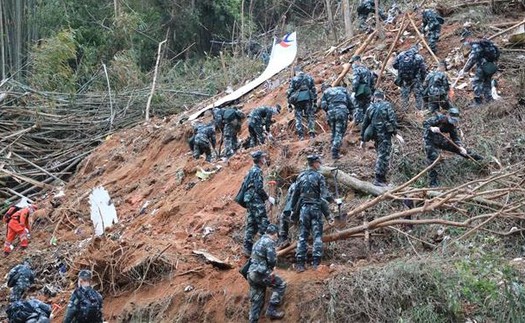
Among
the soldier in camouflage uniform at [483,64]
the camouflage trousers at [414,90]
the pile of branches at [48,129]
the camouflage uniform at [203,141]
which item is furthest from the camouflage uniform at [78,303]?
the pile of branches at [48,129]

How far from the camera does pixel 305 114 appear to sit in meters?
12.9

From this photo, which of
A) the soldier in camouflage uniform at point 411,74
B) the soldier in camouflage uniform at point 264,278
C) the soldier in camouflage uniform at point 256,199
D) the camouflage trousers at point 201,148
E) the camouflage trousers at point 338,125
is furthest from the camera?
the camouflage trousers at point 201,148

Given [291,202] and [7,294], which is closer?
[291,202]

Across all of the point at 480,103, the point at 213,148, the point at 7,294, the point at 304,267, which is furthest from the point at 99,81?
the point at 304,267

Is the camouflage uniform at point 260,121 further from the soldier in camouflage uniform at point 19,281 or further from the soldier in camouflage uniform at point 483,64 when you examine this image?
the soldier in camouflage uniform at point 19,281

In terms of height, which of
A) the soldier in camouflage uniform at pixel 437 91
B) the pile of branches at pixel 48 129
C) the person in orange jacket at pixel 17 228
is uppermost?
the soldier in camouflage uniform at pixel 437 91

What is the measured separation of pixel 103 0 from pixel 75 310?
2120cm

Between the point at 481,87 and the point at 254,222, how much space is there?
5.33m

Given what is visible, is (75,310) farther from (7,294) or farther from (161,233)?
(7,294)

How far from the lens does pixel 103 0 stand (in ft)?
90.7

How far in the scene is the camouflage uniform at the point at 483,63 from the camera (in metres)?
12.3

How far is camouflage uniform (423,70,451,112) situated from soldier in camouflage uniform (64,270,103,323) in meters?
6.39

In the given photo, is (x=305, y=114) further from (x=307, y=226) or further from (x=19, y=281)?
(x=19, y=281)

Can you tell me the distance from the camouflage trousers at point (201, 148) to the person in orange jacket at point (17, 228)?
11.8 ft
